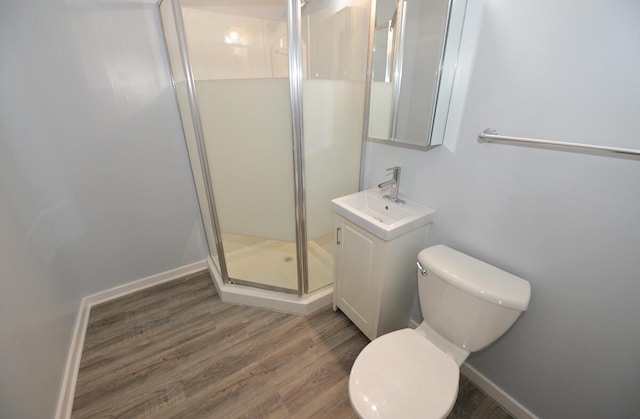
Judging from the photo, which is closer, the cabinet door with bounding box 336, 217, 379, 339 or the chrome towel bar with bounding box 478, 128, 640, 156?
the chrome towel bar with bounding box 478, 128, 640, 156

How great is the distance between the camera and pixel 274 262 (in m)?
2.22

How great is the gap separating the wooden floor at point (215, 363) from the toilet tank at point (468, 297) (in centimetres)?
53

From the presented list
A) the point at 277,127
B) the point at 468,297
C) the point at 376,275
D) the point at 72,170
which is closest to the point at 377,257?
the point at 376,275

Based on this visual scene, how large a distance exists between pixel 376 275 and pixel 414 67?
3.62 ft

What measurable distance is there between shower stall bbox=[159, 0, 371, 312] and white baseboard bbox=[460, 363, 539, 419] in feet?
3.23

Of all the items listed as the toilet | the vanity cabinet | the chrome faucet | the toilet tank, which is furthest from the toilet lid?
the chrome faucet

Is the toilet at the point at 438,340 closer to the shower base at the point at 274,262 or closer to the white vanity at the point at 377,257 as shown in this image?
the white vanity at the point at 377,257

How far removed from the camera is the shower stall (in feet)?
4.62

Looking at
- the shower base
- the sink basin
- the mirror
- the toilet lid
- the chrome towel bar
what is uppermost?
the mirror

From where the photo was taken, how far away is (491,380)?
1314mm

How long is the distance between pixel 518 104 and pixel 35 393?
91.2 inches

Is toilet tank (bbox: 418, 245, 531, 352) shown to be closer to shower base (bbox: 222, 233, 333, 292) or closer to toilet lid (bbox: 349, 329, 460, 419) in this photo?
toilet lid (bbox: 349, 329, 460, 419)

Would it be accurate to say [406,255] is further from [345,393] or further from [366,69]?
[366,69]

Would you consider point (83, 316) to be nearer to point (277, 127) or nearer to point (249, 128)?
point (249, 128)
